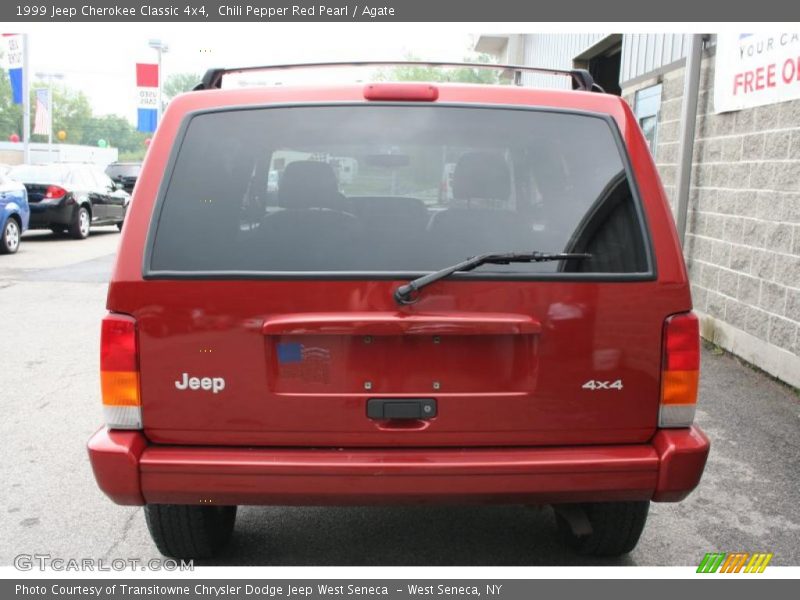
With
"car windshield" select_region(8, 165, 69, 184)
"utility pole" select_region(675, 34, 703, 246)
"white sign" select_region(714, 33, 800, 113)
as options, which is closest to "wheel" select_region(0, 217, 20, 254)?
"car windshield" select_region(8, 165, 69, 184)

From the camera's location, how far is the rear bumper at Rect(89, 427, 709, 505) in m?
2.90

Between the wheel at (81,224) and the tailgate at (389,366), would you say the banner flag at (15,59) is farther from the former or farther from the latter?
the tailgate at (389,366)

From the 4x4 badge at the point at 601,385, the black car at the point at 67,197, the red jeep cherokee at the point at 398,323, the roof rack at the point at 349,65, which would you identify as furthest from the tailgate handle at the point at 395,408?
the black car at the point at 67,197

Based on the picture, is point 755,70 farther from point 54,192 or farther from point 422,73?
point 422,73

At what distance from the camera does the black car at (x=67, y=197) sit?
1797cm

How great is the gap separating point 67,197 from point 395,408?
1713cm

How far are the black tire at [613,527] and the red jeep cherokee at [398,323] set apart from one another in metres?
0.41

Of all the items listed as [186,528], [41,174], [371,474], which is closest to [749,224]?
[371,474]

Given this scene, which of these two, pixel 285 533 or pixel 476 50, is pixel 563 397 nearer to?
pixel 285 533

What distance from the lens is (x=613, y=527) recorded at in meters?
3.49

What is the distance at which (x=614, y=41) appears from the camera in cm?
1342

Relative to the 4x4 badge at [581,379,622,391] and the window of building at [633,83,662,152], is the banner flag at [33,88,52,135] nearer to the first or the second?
the window of building at [633,83,662,152]

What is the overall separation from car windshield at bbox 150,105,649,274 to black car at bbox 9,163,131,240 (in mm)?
16412

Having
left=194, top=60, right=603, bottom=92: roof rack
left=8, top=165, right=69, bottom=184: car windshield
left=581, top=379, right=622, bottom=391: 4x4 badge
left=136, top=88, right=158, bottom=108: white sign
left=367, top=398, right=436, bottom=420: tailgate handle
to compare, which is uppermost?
left=136, top=88, right=158, bottom=108: white sign
